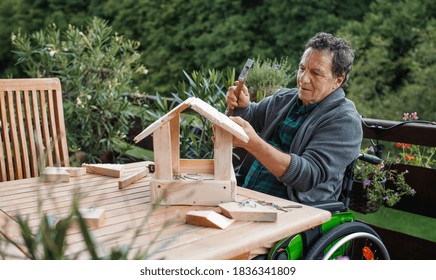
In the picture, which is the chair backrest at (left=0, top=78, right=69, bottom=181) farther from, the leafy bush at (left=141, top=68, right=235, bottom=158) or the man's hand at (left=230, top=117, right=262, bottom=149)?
the man's hand at (left=230, top=117, right=262, bottom=149)

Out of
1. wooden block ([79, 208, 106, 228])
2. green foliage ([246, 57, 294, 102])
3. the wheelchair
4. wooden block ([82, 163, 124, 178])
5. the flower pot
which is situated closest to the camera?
wooden block ([79, 208, 106, 228])

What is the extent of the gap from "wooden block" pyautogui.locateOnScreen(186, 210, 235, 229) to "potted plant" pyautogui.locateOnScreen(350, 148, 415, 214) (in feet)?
3.92

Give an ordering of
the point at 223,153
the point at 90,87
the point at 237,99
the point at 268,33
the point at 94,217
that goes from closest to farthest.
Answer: the point at 94,217 < the point at 223,153 < the point at 237,99 < the point at 90,87 < the point at 268,33

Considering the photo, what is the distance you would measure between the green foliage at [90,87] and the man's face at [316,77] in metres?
2.38

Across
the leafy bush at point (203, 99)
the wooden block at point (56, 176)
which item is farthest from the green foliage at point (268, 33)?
the wooden block at point (56, 176)

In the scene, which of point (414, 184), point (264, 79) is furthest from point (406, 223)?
point (264, 79)

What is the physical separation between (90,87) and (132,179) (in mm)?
2499

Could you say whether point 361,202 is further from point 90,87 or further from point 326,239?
point 90,87

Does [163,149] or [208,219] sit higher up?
[163,149]

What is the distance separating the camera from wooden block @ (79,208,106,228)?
1.53 m

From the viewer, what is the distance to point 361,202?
103 inches

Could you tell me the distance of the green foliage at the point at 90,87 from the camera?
4238 millimetres

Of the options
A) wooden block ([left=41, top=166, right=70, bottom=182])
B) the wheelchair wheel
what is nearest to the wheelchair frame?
the wheelchair wheel

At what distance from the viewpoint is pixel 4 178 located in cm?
241
